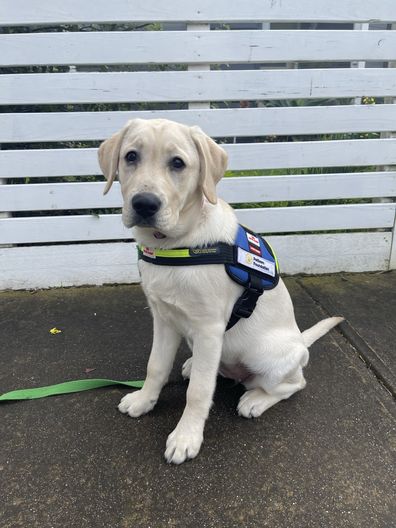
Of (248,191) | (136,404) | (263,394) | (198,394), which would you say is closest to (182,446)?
(198,394)

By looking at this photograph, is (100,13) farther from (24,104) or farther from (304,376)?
(304,376)


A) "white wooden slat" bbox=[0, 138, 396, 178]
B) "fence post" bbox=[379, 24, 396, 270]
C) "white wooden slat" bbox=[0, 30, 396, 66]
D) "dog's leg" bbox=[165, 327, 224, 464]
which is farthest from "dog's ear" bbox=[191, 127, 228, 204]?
"fence post" bbox=[379, 24, 396, 270]

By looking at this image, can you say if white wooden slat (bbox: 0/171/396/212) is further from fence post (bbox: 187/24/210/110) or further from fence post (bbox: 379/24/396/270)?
fence post (bbox: 187/24/210/110)

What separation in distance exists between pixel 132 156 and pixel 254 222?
6.98ft

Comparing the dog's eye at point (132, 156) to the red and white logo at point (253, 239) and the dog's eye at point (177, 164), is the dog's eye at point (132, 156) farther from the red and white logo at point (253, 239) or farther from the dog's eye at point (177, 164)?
the red and white logo at point (253, 239)

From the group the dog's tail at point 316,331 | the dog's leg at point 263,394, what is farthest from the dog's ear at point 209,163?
the dog's tail at point 316,331

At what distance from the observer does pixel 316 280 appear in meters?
4.10

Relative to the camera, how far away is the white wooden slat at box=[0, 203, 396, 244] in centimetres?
379

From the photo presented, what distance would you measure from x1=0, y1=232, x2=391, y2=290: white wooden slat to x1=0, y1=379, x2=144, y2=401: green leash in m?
1.53

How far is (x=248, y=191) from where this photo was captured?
3.89 m

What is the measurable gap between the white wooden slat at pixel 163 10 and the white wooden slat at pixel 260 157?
104 cm

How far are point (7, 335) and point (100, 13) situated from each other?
2698 mm

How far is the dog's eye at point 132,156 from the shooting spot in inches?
79.5

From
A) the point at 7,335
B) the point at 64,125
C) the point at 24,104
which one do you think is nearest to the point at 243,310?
the point at 7,335
